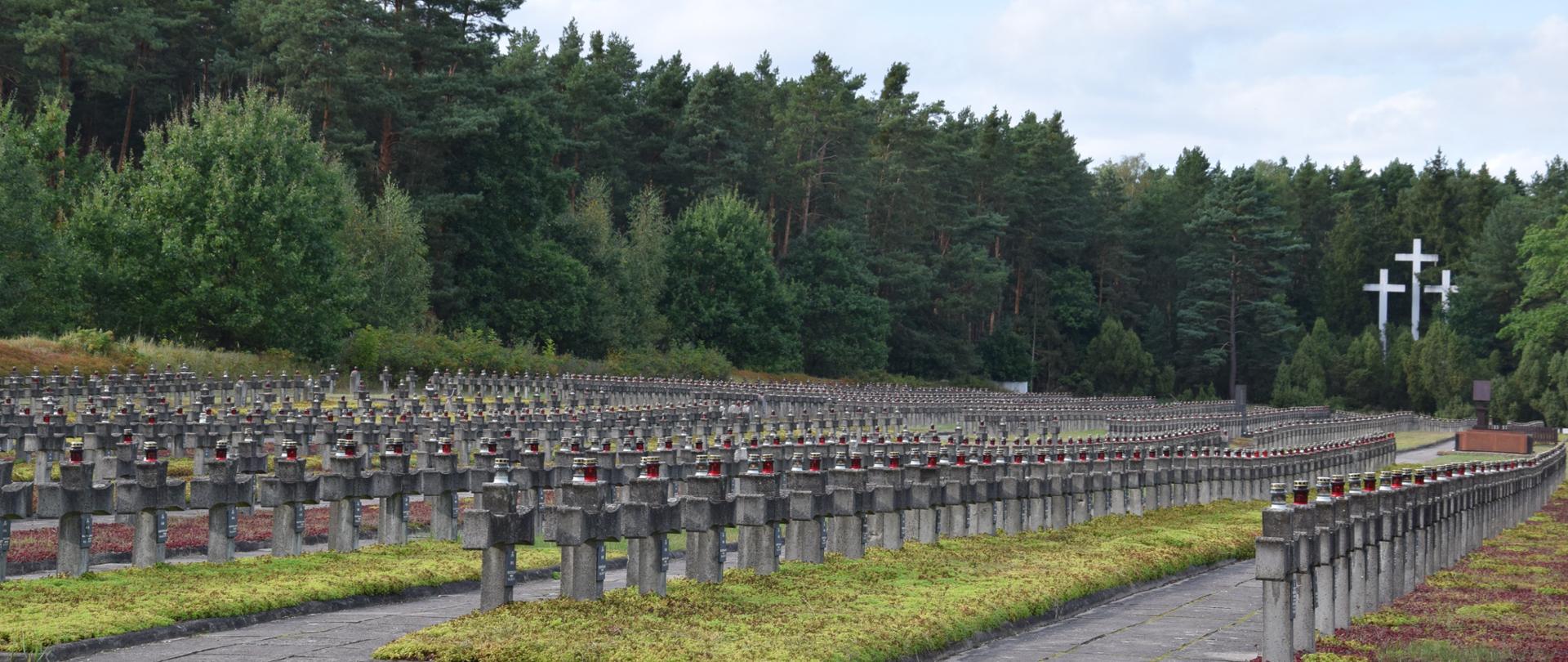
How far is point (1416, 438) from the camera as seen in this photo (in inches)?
3346

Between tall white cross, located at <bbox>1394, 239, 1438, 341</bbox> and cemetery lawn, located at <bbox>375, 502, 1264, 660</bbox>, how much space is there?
402 feet

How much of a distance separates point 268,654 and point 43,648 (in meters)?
1.54

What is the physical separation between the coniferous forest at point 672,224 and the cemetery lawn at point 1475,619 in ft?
165

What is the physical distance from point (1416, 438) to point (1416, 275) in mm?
59174

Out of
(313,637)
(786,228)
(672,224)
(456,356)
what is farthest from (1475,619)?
(786,228)

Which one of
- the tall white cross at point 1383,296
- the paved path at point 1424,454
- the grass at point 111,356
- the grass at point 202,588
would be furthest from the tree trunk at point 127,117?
the tall white cross at point 1383,296

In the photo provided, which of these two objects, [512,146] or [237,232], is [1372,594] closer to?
[237,232]

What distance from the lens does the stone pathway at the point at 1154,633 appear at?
15.9 meters

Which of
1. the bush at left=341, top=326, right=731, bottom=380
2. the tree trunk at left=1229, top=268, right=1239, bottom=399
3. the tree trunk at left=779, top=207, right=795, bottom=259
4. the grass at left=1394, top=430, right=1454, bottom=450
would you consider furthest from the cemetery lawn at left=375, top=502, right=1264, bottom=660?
the tree trunk at left=1229, top=268, right=1239, bottom=399

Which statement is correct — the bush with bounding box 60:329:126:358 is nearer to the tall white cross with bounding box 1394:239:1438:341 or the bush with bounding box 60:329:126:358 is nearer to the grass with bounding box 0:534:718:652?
the grass with bounding box 0:534:718:652

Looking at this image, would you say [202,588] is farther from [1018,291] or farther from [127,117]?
[1018,291]

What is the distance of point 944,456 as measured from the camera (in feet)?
96.0

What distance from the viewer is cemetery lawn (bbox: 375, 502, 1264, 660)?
13.4 m

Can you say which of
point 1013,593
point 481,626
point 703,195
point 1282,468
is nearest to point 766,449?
point 1013,593
